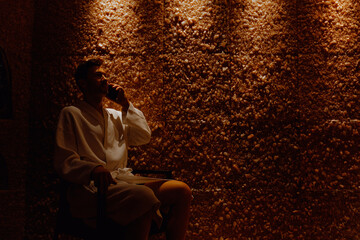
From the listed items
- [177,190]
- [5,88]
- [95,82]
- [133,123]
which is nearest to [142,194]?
[177,190]

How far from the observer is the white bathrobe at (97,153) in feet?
5.61

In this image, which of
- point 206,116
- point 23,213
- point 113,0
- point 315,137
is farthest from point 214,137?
point 23,213

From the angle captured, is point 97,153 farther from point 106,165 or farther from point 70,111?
point 70,111

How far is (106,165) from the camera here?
6.70ft

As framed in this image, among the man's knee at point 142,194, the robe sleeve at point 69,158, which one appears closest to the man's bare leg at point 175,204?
the man's knee at point 142,194

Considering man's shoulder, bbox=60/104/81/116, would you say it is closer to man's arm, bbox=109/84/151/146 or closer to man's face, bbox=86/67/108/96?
man's face, bbox=86/67/108/96

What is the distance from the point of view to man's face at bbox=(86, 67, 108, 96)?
7.00ft

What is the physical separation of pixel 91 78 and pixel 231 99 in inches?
42.5

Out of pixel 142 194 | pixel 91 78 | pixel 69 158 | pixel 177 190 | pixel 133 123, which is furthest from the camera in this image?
pixel 133 123

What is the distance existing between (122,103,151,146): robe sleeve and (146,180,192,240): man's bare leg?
0.44 meters

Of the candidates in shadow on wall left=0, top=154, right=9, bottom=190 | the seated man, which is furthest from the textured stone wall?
the seated man

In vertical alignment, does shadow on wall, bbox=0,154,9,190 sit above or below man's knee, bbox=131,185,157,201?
below

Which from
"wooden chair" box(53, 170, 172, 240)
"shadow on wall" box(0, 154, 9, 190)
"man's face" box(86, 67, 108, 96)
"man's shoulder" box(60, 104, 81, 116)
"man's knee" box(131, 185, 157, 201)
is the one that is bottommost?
"shadow on wall" box(0, 154, 9, 190)

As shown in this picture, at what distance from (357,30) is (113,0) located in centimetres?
195
